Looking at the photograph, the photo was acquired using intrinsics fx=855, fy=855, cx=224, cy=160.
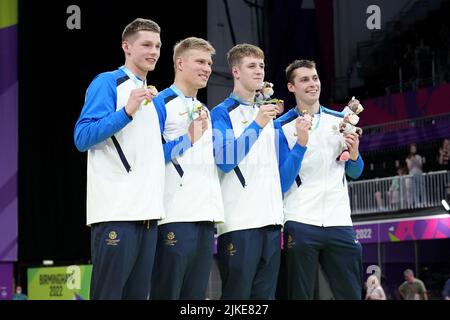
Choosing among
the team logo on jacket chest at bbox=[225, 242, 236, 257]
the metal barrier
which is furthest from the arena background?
the team logo on jacket chest at bbox=[225, 242, 236, 257]

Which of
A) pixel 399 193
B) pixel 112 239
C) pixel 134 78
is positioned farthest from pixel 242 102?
pixel 399 193

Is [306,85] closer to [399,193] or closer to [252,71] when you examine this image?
[252,71]

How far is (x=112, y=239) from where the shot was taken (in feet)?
14.5

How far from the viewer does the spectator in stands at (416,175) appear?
57.9 feet

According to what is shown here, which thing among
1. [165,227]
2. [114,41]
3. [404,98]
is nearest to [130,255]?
[165,227]

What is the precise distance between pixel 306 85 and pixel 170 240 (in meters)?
1.50

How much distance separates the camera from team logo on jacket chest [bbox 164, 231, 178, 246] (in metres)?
4.79

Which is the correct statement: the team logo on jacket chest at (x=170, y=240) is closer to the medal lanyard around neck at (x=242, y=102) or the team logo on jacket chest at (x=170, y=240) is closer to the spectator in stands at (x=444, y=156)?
the medal lanyard around neck at (x=242, y=102)

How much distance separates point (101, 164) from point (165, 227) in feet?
1.88

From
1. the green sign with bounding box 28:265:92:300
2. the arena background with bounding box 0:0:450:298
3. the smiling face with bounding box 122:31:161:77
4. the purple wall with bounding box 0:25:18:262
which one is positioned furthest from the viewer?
the green sign with bounding box 28:265:92:300

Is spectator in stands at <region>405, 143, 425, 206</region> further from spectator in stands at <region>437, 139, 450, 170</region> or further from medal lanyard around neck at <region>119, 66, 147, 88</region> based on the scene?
medal lanyard around neck at <region>119, 66, 147, 88</region>

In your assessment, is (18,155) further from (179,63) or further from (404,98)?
(179,63)

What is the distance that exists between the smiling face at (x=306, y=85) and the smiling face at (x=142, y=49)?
121 cm
